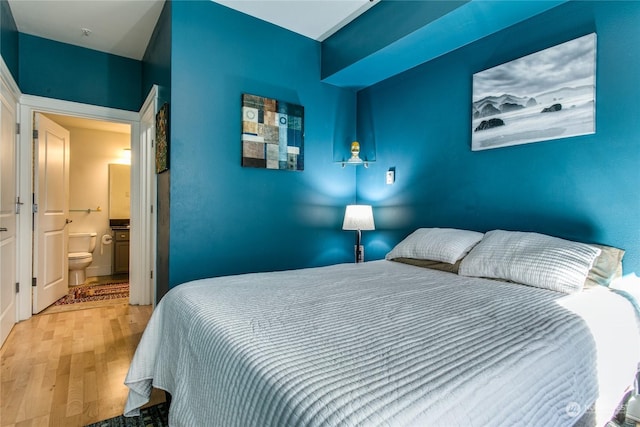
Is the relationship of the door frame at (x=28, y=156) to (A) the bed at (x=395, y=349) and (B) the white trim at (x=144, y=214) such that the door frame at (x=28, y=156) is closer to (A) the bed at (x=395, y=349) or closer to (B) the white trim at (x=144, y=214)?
(B) the white trim at (x=144, y=214)

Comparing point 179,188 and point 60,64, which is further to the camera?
point 60,64

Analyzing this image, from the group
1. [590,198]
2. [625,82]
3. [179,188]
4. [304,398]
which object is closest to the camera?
[304,398]

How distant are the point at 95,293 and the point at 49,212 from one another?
1.14 m

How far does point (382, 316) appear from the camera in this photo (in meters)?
1.23

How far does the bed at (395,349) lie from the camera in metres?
0.76

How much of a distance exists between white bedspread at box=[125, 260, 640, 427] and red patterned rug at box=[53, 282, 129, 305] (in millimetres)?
2626

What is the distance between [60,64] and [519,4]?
3.84 meters

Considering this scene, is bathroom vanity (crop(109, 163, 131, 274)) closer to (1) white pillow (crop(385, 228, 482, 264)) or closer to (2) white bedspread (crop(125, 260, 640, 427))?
(2) white bedspread (crop(125, 260, 640, 427))

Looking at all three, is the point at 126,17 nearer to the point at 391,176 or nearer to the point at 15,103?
the point at 15,103

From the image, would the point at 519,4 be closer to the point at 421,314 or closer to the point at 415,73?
the point at 415,73

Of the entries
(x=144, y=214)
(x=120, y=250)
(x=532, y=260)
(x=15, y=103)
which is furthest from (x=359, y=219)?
(x=120, y=250)

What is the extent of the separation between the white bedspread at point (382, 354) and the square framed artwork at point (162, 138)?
1240mm

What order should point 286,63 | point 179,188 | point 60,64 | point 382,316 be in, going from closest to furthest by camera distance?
point 382,316 < point 179,188 < point 286,63 < point 60,64

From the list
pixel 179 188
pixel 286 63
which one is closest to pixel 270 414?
pixel 179 188
